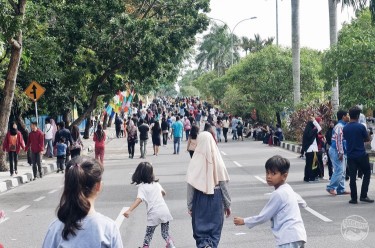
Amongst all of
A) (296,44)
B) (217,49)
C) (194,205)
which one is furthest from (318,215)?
(217,49)

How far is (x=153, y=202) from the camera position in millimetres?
8625

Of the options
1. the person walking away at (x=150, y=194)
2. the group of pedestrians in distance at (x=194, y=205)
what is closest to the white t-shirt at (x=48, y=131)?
the group of pedestrians in distance at (x=194, y=205)

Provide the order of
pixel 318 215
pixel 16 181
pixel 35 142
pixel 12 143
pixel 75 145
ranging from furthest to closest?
pixel 75 145 < pixel 12 143 < pixel 35 142 < pixel 16 181 < pixel 318 215

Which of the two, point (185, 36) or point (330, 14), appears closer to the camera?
point (330, 14)

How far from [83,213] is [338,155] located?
11128mm

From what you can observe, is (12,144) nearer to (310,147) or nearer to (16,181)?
(16,181)

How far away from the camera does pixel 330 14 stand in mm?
28594

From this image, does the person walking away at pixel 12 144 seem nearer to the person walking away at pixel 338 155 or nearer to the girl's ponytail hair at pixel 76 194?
the person walking away at pixel 338 155

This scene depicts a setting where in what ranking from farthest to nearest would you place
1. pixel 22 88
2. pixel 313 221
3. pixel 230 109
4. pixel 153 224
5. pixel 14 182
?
pixel 230 109 < pixel 22 88 < pixel 14 182 < pixel 313 221 < pixel 153 224

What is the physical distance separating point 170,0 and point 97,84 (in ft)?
16.4

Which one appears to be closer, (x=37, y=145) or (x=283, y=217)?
(x=283, y=217)

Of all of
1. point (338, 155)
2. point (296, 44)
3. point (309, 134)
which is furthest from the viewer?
point (296, 44)

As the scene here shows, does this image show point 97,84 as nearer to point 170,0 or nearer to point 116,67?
point 116,67

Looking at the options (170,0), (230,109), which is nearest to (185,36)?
(170,0)
